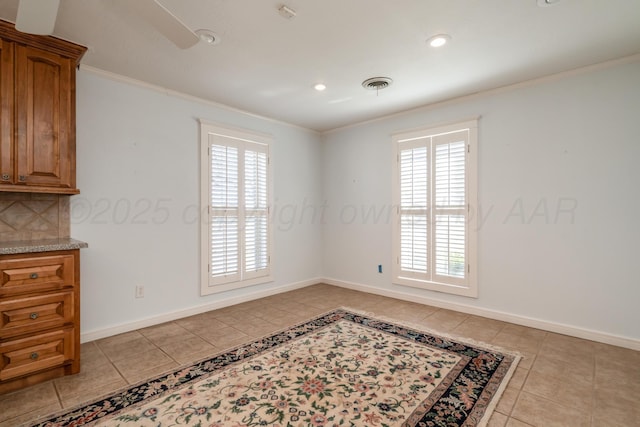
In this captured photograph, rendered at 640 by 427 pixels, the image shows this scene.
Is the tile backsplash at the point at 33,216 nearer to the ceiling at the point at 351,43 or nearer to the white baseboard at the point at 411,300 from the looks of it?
the white baseboard at the point at 411,300

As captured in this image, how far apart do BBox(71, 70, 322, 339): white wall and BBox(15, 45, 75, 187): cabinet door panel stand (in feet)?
1.88

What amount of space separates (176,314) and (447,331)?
297cm

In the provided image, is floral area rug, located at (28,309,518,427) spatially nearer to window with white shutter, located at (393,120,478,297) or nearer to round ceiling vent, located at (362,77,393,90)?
window with white shutter, located at (393,120,478,297)

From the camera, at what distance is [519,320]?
335 cm

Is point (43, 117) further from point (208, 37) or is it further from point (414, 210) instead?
point (414, 210)

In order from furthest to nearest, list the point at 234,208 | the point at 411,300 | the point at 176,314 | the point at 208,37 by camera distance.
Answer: the point at 411,300 < the point at 234,208 < the point at 176,314 < the point at 208,37

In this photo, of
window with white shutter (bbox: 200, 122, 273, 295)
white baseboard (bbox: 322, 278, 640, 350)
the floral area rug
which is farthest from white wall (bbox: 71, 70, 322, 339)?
white baseboard (bbox: 322, 278, 640, 350)

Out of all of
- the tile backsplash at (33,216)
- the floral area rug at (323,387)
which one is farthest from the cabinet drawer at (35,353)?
the tile backsplash at (33,216)

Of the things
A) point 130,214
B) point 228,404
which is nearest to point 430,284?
point 228,404

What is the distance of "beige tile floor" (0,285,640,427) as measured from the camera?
190 cm

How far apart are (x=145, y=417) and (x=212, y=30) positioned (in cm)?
263

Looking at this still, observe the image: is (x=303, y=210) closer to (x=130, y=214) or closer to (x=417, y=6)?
(x=130, y=214)

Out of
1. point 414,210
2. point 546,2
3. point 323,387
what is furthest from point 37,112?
point 414,210

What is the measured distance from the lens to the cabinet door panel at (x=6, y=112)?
216 centimetres
